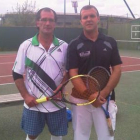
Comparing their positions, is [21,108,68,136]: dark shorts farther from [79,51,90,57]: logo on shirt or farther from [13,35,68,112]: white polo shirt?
[79,51,90,57]: logo on shirt

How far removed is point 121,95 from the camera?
22.1ft

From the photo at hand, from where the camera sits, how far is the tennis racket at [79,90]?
2748 millimetres

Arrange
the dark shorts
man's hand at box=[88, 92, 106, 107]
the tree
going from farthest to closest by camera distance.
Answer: the tree
the dark shorts
man's hand at box=[88, 92, 106, 107]

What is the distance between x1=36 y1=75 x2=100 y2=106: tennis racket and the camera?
2748 mm

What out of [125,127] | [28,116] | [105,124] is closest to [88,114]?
[105,124]

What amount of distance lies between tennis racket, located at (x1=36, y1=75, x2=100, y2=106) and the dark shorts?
0.54 feet

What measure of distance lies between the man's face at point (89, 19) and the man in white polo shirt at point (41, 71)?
309 mm

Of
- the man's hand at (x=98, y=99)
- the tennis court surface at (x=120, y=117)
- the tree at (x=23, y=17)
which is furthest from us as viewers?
the tree at (x=23, y=17)

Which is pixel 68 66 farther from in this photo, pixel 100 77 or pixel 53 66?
pixel 100 77

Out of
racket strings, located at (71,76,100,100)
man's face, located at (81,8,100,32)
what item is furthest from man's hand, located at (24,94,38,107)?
man's face, located at (81,8,100,32)

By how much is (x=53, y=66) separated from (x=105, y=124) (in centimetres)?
80

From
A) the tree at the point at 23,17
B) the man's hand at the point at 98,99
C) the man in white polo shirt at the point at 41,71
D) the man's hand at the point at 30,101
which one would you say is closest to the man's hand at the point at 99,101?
the man's hand at the point at 98,99

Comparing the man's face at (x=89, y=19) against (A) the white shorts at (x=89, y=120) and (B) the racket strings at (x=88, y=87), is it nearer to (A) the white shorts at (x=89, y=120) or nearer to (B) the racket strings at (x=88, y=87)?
(B) the racket strings at (x=88, y=87)

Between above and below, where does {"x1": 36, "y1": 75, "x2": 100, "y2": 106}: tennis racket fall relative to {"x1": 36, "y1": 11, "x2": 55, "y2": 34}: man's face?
below
